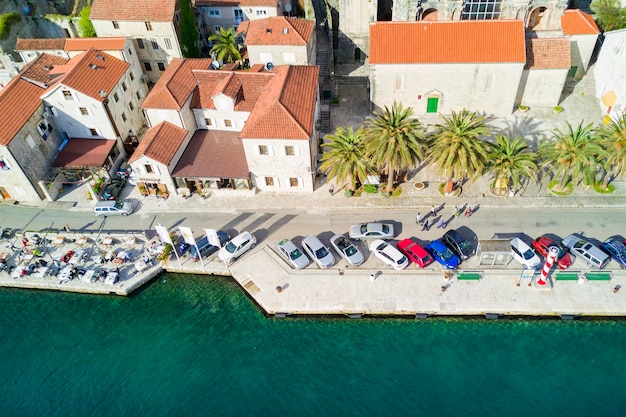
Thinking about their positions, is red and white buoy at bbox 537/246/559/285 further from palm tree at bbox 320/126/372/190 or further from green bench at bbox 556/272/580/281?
palm tree at bbox 320/126/372/190

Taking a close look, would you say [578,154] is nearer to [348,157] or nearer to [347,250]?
[348,157]

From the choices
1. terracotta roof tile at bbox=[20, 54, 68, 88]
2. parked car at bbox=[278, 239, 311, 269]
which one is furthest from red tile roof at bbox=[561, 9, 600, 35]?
terracotta roof tile at bbox=[20, 54, 68, 88]

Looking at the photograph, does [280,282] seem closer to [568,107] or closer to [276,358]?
[276,358]

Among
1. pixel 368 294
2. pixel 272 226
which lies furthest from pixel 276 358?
pixel 272 226

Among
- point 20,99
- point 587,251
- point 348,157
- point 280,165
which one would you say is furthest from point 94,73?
point 587,251

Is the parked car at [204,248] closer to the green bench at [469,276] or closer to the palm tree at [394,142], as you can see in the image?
the palm tree at [394,142]

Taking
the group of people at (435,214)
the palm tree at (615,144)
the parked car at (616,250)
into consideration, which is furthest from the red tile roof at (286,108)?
the parked car at (616,250)
